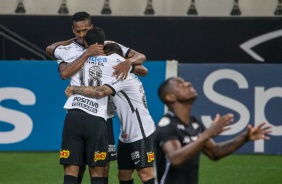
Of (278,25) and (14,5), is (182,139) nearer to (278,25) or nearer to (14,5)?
(278,25)

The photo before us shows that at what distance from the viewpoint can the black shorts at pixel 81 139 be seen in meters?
8.38

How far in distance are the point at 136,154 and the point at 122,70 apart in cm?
98

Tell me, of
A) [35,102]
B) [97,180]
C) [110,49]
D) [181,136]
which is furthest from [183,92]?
[35,102]

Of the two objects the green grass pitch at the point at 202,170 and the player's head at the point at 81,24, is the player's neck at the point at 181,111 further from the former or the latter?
the green grass pitch at the point at 202,170

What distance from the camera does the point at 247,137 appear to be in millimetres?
6316

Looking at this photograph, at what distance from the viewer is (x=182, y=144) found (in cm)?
635

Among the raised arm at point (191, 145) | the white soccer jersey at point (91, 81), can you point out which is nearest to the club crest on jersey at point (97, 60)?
the white soccer jersey at point (91, 81)

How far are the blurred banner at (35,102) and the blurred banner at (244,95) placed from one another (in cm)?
52

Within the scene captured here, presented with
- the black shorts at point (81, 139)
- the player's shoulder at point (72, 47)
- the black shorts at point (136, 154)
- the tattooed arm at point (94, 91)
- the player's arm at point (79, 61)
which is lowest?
the black shorts at point (136, 154)

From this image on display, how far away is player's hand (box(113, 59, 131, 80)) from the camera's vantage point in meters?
8.51

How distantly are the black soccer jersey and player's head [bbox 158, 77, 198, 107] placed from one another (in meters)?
0.12

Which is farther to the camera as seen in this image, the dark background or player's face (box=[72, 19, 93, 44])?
the dark background

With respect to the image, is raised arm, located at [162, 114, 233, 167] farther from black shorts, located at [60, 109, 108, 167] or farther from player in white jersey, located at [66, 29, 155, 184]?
player in white jersey, located at [66, 29, 155, 184]

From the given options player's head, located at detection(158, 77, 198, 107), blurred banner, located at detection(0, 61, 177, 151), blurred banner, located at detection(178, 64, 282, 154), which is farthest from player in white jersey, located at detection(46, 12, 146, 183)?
blurred banner, located at detection(178, 64, 282, 154)
